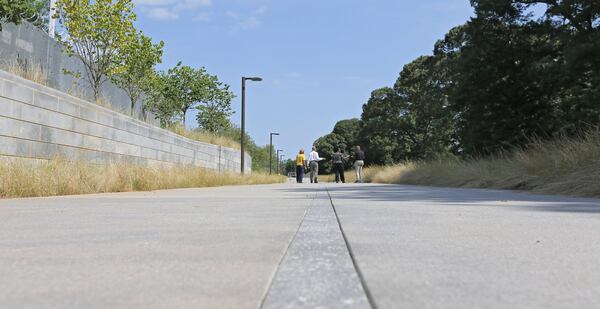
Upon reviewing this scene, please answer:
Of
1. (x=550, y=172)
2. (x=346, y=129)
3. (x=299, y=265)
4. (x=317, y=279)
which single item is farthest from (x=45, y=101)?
(x=346, y=129)

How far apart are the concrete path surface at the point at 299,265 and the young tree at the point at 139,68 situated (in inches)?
719

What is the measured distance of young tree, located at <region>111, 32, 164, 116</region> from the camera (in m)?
20.3

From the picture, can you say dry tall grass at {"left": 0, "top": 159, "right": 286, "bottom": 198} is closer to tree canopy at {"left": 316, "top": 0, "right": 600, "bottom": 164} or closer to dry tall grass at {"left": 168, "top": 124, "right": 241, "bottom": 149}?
dry tall grass at {"left": 168, "top": 124, "right": 241, "bottom": 149}

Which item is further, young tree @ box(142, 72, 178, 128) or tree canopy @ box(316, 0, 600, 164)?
young tree @ box(142, 72, 178, 128)

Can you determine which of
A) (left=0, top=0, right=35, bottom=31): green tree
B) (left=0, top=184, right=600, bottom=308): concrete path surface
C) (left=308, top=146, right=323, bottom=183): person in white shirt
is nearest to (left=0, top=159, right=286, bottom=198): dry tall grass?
(left=0, top=184, right=600, bottom=308): concrete path surface

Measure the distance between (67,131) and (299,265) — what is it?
974 cm

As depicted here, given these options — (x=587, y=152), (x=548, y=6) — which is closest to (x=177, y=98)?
(x=548, y=6)

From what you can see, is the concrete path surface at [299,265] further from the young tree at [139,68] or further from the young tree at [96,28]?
the young tree at [139,68]

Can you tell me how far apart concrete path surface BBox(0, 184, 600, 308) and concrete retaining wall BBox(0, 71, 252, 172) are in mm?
6015

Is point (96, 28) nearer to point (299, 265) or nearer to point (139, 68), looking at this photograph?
point (139, 68)

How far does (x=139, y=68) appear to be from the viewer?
2130cm

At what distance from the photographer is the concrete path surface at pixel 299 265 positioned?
1.27m

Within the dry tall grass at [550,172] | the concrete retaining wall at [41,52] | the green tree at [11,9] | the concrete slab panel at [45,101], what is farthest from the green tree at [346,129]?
the concrete slab panel at [45,101]

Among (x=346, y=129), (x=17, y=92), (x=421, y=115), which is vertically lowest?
(x=17, y=92)
